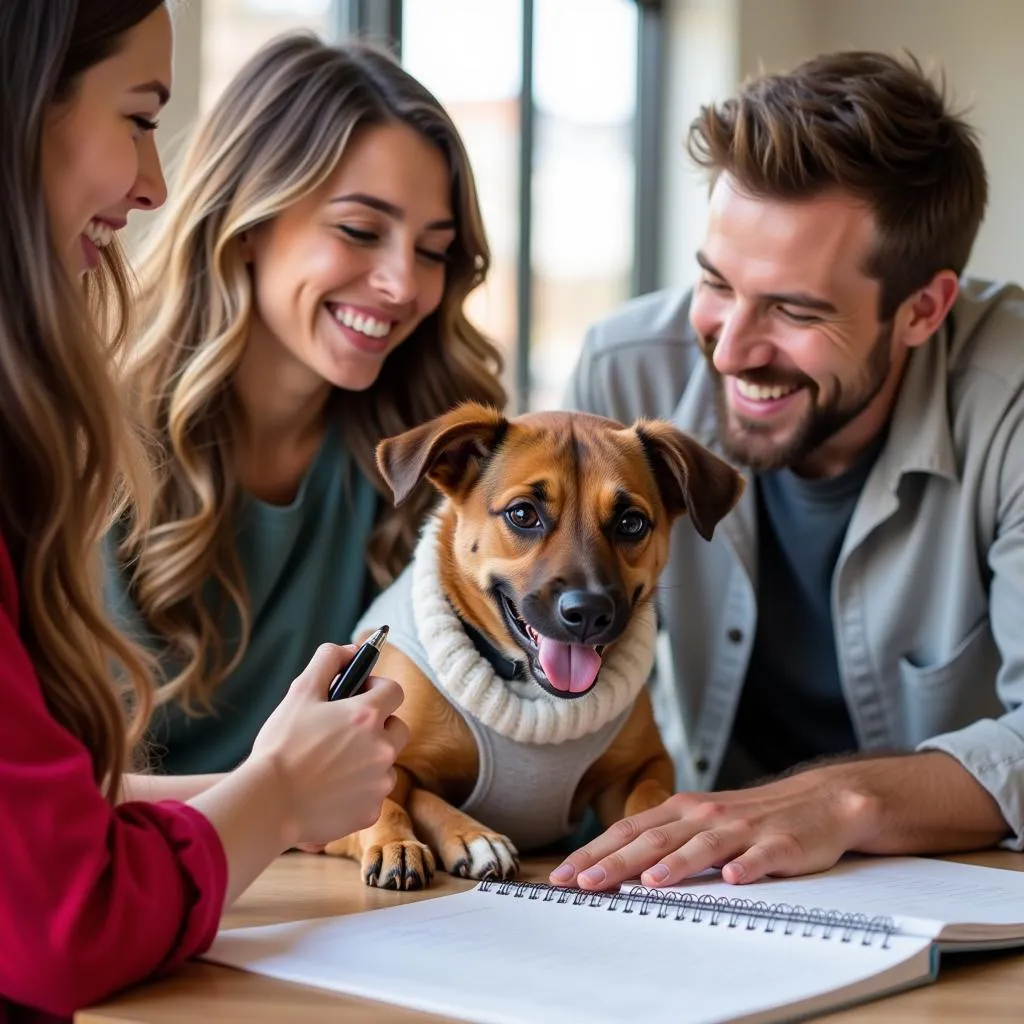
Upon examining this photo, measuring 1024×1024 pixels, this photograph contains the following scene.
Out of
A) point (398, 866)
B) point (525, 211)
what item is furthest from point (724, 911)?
point (525, 211)

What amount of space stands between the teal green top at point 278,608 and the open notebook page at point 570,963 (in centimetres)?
80

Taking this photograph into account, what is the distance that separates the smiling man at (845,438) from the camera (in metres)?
2.07

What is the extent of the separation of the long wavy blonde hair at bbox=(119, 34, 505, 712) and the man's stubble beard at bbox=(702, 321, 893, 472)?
50cm

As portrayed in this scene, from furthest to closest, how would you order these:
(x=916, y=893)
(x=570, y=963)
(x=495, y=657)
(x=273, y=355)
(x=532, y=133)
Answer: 1. (x=532, y=133)
2. (x=273, y=355)
3. (x=495, y=657)
4. (x=916, y=893)
5. (x=570, y=963)

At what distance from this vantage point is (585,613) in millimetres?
1548

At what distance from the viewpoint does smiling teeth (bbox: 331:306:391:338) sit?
194cm

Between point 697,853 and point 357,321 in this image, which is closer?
point 697,853

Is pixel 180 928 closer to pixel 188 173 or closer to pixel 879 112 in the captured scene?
pixel 188 173

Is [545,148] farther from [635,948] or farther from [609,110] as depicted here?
[635,948]

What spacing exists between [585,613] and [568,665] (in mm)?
69

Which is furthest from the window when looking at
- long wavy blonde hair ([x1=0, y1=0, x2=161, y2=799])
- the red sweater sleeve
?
the red sweater sleeve

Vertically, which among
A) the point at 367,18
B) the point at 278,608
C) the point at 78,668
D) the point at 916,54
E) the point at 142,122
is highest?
the point at 916,54

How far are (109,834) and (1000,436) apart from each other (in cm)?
152

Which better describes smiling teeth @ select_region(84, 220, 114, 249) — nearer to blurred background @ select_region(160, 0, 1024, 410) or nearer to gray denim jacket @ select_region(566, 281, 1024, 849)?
gray denim jacket @ select_region(566, 281, 1024, 849)
